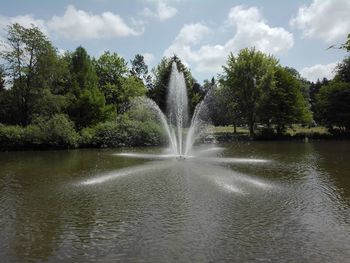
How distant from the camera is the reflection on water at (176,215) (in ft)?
28.8

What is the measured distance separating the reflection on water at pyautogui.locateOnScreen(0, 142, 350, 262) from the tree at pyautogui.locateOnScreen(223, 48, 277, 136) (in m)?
31.1

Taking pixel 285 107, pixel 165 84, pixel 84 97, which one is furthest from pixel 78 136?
pixel 285 107

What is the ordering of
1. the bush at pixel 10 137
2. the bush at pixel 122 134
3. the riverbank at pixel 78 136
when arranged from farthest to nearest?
the bush at pixel 122 134 → the riverbank at pixel 78 136 → the bush at pixel 10 137

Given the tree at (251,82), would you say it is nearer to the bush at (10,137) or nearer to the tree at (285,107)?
the tree at (285,107)

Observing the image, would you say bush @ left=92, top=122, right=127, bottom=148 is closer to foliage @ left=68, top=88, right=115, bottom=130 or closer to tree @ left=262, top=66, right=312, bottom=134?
foliage @ left=68, top=88, right=115, bottom=130

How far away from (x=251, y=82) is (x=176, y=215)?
42543mm

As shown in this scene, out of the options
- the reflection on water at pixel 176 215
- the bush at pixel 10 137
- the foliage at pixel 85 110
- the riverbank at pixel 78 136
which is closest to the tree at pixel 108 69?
the foliage at pixel 85 110

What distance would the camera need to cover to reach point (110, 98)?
210ft

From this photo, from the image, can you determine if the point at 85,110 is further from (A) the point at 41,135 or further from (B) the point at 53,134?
(A) the point at 41,135

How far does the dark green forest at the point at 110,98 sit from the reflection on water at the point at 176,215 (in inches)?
677

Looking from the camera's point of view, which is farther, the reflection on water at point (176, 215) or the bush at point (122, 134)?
the bush at point (122, 134)

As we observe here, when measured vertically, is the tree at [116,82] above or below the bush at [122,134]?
above

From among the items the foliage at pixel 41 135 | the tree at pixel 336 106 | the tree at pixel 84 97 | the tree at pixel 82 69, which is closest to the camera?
the foliage at pixel 41 135

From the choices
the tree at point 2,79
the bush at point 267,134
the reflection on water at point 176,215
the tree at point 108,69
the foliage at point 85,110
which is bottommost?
the reflection on water at point 176,215
